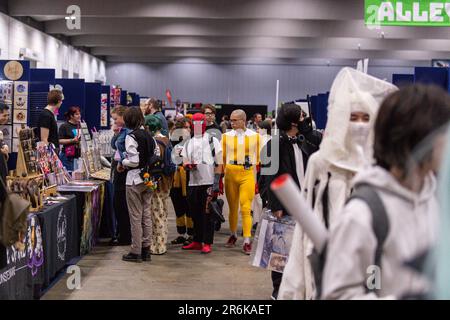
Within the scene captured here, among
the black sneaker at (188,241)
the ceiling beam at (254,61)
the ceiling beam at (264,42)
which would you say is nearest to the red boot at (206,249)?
the black sneaker at (188,241)

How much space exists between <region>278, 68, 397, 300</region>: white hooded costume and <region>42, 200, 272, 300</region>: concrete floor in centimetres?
263

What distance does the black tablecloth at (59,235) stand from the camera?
5.23 meters

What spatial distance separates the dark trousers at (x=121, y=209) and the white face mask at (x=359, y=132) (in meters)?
4.51

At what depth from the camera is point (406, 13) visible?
8789 millimetres

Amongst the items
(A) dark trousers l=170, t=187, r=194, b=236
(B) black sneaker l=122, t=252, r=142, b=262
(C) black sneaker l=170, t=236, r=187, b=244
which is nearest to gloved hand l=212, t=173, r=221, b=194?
(A) dark trousers l=170, t=187, r=194, b=236

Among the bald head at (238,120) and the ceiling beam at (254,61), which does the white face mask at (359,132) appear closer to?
the bald head at (238,120)

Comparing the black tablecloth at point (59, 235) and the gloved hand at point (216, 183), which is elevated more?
the gloved hand at point (216, 183)

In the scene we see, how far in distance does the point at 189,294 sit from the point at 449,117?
4.35 meters

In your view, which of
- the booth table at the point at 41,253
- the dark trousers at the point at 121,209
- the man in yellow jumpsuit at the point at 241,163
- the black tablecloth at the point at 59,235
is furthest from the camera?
the man in yellow jumpsuit at the point at 241,163

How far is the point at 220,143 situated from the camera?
7.61 metres

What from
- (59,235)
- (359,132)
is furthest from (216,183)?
(359,132)

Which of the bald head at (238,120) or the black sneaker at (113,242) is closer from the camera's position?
the bald head at (238,120)

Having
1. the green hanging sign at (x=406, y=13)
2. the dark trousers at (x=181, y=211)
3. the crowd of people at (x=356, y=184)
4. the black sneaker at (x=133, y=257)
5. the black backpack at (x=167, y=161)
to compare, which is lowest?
the black sneaker at (x=133, y=257)
